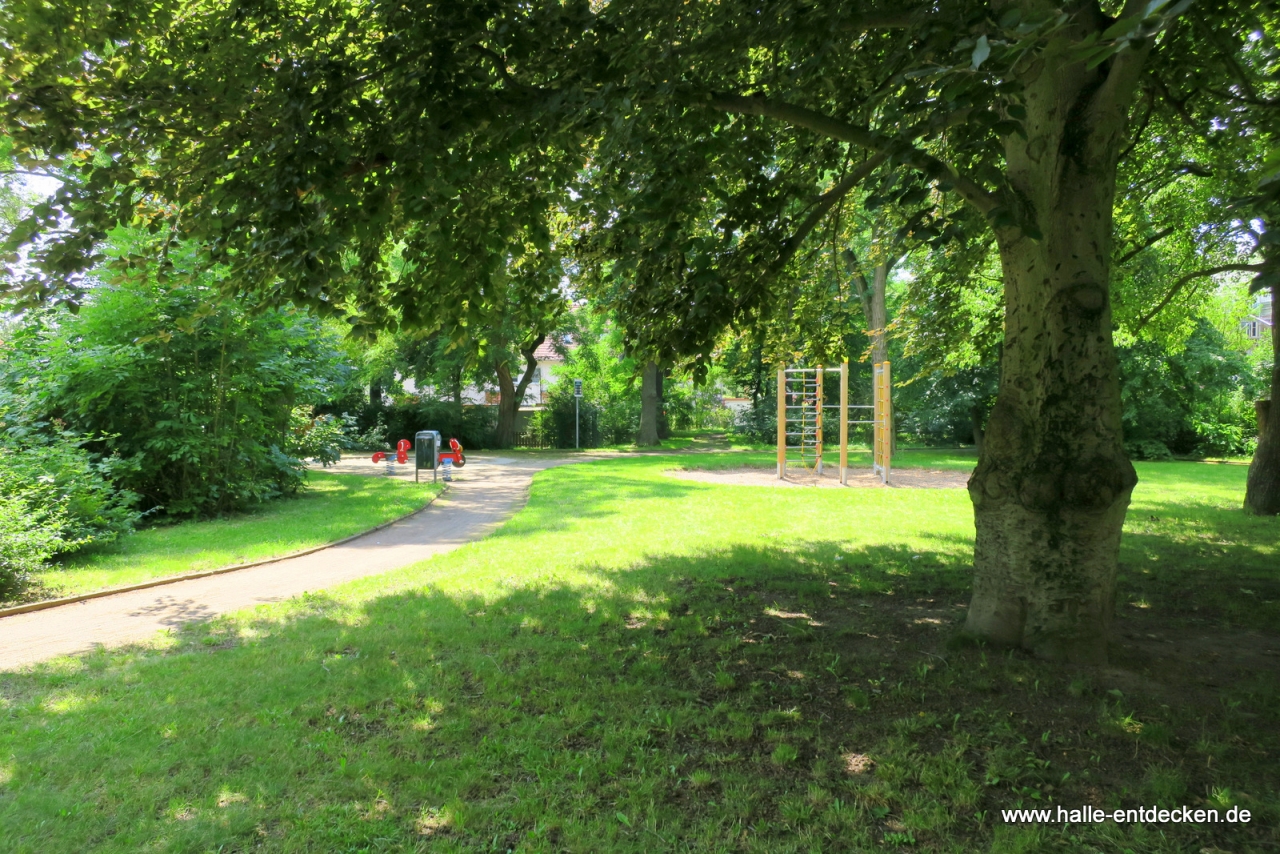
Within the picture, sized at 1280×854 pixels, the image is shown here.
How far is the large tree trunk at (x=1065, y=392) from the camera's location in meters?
4.50

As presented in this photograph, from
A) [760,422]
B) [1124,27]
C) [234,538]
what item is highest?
[1124,27]

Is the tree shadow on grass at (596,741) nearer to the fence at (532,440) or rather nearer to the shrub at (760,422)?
the fence at (532,440)

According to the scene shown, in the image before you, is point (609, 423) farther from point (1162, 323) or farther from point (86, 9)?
point (86, 9)

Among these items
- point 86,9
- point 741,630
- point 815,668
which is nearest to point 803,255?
point 741,630

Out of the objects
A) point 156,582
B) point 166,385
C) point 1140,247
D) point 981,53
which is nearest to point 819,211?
point 981,53

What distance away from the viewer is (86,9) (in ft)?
15.6

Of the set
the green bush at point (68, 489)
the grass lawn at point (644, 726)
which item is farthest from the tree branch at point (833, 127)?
the green bush at point (68, 489)

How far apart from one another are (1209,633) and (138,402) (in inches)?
554

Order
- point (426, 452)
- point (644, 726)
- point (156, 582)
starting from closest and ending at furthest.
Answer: point (644, 726) → point (156, 582) → point (426, 452)

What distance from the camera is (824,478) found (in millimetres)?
19344

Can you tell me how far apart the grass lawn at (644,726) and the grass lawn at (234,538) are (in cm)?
243

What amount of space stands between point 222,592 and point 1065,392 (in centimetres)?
789

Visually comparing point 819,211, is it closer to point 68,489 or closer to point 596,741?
point 596,741

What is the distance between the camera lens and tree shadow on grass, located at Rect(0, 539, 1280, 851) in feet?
10.1
